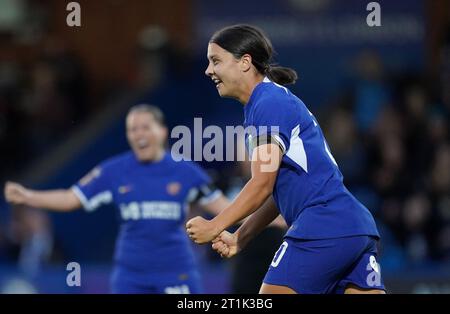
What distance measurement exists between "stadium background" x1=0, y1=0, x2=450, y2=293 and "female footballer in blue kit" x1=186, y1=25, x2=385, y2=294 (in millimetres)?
5019

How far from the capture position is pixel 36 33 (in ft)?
53.9

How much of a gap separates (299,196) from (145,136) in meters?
2.97

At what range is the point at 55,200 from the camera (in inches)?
321

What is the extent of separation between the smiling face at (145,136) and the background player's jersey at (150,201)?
8 cm

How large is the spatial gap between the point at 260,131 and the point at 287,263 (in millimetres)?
737

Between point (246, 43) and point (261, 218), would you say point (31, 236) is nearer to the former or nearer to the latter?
point (261, 218)

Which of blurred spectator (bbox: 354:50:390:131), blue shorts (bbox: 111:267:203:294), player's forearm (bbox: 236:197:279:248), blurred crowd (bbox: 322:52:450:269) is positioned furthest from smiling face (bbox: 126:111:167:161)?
blurred spectator (bbox: 354:50:390:131)

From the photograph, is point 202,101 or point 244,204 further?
point 202,101

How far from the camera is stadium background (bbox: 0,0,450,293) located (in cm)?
1177

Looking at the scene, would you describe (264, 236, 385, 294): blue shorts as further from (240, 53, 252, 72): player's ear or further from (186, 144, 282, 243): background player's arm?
(240, 53, 252, 72): player's ear

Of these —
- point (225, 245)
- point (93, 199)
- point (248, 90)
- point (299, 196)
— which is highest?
point (248, 90)

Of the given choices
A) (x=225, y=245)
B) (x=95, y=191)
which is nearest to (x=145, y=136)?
(x=95, y=191)
